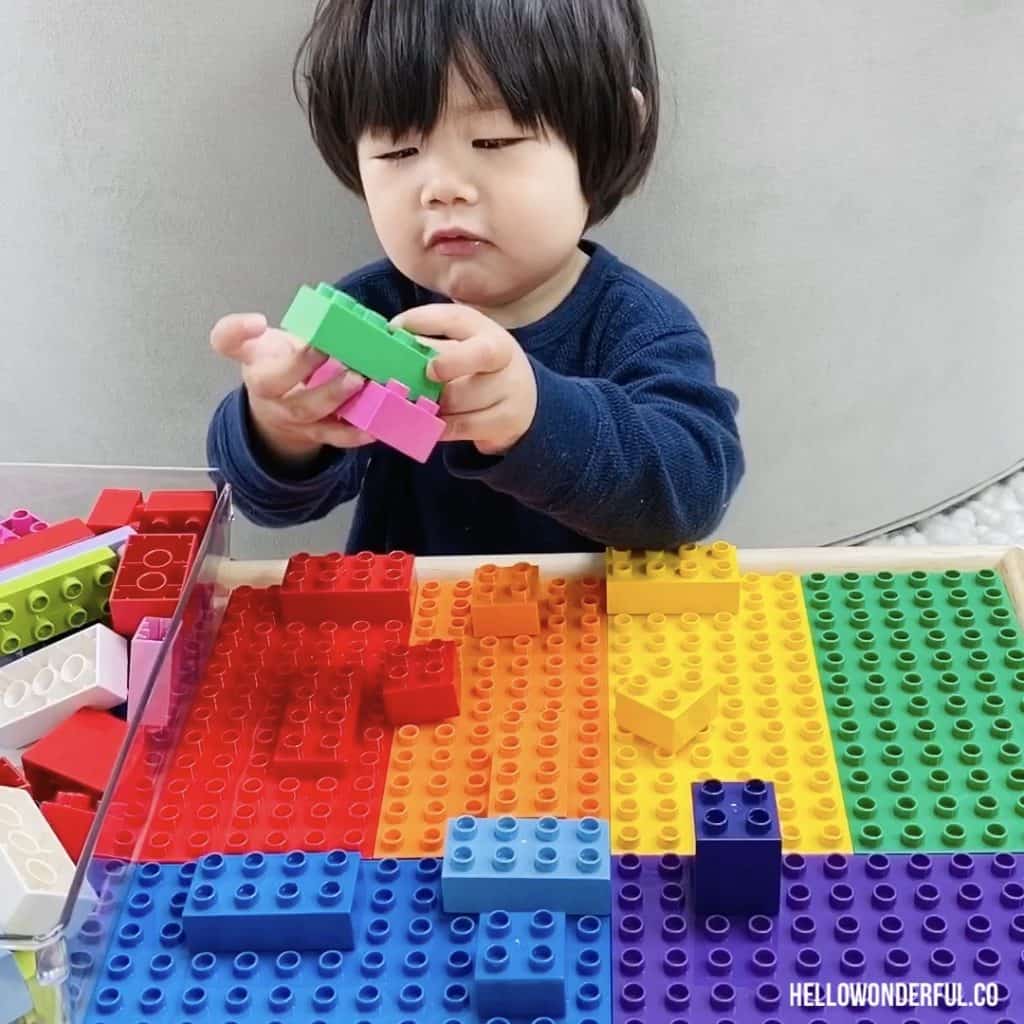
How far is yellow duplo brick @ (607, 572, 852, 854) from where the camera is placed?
638 mm

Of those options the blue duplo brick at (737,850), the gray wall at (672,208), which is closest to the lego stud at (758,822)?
the blue duplo brick at (737,850)

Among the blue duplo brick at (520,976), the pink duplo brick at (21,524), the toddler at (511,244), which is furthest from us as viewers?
the pink duplo brick at (21,524)

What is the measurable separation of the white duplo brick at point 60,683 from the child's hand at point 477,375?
23 centimetres

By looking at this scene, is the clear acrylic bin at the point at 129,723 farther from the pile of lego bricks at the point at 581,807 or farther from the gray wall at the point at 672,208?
the gray wall at the point at 672,208

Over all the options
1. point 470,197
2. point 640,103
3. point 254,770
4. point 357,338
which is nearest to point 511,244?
point 470,197

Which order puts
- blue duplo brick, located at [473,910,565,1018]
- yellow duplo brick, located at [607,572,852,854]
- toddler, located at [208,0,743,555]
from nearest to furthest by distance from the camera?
blue duplo brick, located at [473,910,565,1018], yellow duplo brick, located at [607,572,852,854], toddler, located at [208,0,743,555]

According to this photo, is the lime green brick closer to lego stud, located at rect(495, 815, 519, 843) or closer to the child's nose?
lego stud, located at rect(495, 815, 519, 843)

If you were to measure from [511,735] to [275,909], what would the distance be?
0.17m

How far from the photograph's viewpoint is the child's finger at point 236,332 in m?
0.68

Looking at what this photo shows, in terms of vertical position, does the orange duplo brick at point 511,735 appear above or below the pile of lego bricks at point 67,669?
below

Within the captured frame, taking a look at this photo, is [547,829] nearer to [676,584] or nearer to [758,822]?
[758,822]

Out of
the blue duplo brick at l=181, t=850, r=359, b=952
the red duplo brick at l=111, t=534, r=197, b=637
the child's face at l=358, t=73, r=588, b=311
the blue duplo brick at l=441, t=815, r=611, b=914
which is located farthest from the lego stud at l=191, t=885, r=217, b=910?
the child's face at l=358, t=73, r=588, b=311

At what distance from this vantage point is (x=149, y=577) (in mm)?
779

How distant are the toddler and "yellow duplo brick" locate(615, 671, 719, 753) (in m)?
0.13
